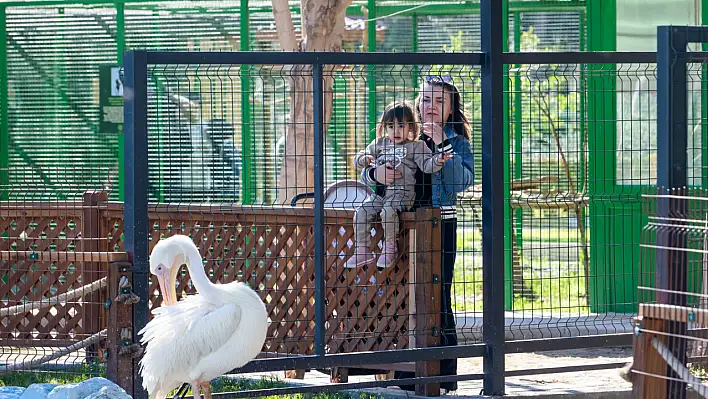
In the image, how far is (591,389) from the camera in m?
7.51

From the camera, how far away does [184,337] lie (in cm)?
610

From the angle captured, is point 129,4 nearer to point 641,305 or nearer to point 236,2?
point 236,2

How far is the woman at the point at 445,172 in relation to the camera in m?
7.27

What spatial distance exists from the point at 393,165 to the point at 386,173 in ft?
0.26

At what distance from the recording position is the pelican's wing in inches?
238

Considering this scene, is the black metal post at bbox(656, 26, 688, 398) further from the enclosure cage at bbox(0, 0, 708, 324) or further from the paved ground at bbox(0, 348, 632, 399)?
the enclosure cage at bbox(0, 0, 708, 324)

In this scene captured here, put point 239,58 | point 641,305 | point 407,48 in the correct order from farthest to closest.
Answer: point 407,48 → point 239,58 → point 641,305

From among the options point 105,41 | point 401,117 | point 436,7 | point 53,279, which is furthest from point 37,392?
point 105,41

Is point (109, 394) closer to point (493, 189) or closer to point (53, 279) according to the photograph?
point (493, 189)

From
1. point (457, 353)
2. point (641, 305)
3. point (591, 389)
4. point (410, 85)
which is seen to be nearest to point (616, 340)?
point (591, 389)

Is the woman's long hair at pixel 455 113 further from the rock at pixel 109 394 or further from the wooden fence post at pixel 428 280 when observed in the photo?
the rock at pixel 109 394

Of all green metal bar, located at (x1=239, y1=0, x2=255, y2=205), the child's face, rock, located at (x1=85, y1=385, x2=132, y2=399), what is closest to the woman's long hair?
the child's face

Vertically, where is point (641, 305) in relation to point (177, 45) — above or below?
below

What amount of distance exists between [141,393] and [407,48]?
671 cm
